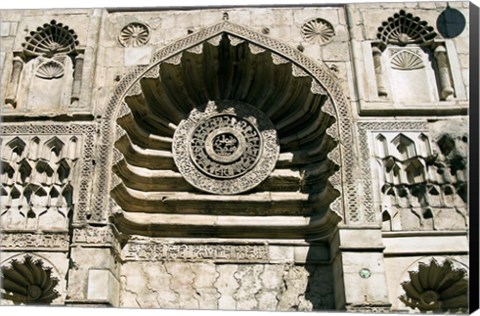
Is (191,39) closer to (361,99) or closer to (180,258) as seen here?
(361,99)

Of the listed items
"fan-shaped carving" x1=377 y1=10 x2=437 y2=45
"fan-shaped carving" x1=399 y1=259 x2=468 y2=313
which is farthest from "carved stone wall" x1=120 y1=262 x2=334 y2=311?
"fan-shaped carving" x1=377 y1=10 x2=437 y2=45

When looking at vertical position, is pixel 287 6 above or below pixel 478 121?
above

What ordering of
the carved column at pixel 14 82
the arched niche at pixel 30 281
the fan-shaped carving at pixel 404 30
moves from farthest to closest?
the fan-shaped carving at pixel 404 30
the carved column at pixel 14 82
the arched niche at pixel 30 281

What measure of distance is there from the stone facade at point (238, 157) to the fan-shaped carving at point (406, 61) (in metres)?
0.03

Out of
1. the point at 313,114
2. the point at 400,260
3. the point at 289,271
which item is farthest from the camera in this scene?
the point at 313,114

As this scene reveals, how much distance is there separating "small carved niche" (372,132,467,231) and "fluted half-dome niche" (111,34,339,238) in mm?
659

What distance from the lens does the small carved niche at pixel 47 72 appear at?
7.06m

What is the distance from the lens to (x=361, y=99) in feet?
22.7

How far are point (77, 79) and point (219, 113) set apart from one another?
1.86 m

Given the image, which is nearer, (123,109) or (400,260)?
(400,260)

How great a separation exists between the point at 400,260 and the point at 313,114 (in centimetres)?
217

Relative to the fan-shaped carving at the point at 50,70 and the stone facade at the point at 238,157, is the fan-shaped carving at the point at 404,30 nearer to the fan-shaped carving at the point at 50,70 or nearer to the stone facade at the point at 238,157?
the stone facade at the point at 238,157

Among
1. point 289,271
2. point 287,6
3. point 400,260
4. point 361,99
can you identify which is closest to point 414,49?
point 361,99

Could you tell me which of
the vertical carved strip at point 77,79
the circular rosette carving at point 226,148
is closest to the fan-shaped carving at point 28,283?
the vertical carved strip at point 77,79
